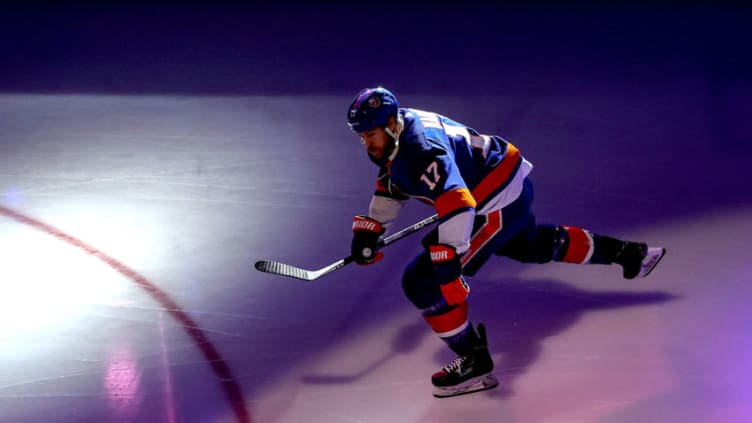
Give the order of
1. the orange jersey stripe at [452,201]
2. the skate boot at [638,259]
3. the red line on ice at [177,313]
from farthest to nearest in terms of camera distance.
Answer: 1. the skate boot at [638,259]
2. the red line on ice at [177,313]
3. the orange jersey stripe at [452,201]

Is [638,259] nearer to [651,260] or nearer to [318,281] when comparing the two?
[651,260]

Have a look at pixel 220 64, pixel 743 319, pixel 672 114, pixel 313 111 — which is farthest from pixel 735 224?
pixel 220 64

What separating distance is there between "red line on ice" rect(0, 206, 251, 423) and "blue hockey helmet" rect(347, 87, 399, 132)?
1033 mm

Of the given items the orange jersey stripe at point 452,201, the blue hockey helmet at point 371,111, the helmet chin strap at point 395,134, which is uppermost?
the blue hockey helmet at point 371,111

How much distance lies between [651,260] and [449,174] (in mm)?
1300

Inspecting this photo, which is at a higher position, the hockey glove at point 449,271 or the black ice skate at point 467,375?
the hockey glove at point 449,271

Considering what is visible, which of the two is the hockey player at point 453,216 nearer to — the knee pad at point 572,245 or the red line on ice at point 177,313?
the knee pad at point 572,245

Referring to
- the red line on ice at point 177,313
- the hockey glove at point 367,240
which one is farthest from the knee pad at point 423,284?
the red line on ice at point 177,313

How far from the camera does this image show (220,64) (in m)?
7.17

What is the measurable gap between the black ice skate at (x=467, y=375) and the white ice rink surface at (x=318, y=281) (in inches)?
1.5

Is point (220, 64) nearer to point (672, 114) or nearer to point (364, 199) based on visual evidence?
point (364, 199)

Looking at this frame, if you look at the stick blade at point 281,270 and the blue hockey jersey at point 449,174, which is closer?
the blue hockey jersey at point 449,174

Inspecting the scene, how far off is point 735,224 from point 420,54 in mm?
3042

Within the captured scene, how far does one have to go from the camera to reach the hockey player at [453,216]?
344 cm
